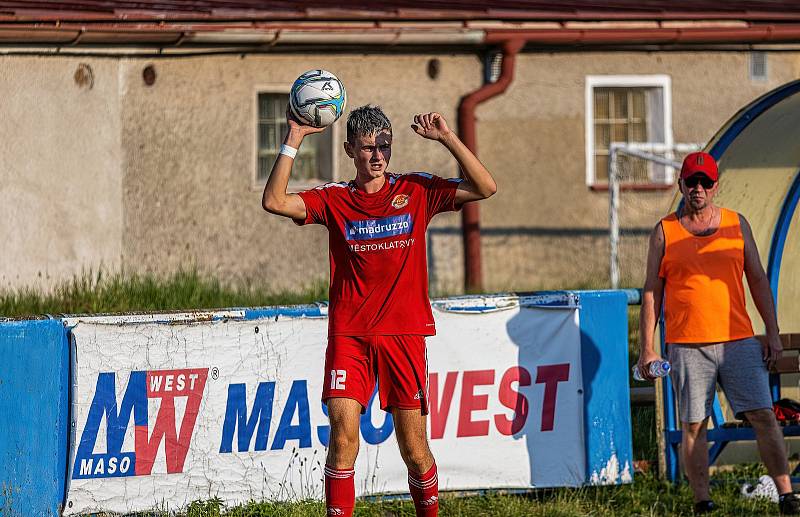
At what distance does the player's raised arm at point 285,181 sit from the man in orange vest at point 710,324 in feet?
7.88

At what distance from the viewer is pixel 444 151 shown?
1511 centimetres

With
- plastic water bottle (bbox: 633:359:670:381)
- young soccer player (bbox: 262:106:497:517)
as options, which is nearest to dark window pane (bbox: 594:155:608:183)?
plastic water bottle (bbox: 633:359:670:381)

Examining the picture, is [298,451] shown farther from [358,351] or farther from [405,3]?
[405,3]

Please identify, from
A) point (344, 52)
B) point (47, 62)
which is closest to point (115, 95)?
point (47, 62)

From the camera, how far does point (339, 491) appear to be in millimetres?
5785

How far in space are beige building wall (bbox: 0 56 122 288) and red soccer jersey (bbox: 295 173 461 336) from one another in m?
8.18

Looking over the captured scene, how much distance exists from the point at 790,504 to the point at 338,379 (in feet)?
9.25

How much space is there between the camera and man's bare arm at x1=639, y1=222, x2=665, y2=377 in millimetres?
7023

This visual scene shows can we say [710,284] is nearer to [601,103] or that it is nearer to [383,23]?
[383,23]

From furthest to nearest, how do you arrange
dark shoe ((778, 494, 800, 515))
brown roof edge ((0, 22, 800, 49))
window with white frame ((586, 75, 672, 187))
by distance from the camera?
1. window with white frame ((586, 75, 672, 187))
2. brown roof edge ((0, 22, 800, 49))
3. dark shoe ((778, 494, 800, 515))

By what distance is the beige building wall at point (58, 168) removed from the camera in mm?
13219

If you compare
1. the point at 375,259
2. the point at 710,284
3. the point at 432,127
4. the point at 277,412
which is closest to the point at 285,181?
the point at 375,259

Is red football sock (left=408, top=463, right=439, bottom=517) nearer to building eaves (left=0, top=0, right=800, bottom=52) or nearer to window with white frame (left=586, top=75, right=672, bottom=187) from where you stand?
building eaves (left=0, top=0, right=800, bottom=52)

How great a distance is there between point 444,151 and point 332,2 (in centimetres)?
237
